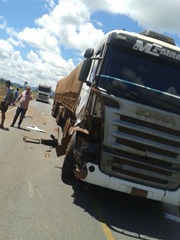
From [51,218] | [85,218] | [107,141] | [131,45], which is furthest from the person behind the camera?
[131,45]

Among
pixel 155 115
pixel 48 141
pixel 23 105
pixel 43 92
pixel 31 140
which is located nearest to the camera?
pixel 155 115

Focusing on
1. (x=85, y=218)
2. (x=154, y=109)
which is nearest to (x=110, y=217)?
(x=85, y=218)

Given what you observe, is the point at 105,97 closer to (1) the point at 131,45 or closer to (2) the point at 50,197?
(1) the point at 131,45

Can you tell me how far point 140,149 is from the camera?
684 cm

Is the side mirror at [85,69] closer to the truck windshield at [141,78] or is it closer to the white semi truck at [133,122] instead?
the white semi truck at [133,122]

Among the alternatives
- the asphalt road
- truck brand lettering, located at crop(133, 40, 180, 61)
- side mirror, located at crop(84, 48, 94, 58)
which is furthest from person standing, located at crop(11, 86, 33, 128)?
truck brand lettering, located at crop(133, 40, 180, 61)

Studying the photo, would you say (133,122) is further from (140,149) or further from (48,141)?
(48,141)

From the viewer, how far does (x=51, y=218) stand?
6.02 meters

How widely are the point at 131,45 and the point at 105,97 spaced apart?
3.94ft

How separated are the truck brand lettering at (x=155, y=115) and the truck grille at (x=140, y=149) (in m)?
0.05

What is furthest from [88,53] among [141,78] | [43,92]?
[43,92]

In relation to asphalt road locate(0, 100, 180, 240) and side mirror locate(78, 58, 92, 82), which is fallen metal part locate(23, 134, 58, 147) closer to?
asphalt road locate(0, 100, 180, 240)

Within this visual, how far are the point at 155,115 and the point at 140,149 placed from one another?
64 cm

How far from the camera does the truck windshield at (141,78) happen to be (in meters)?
6.95
